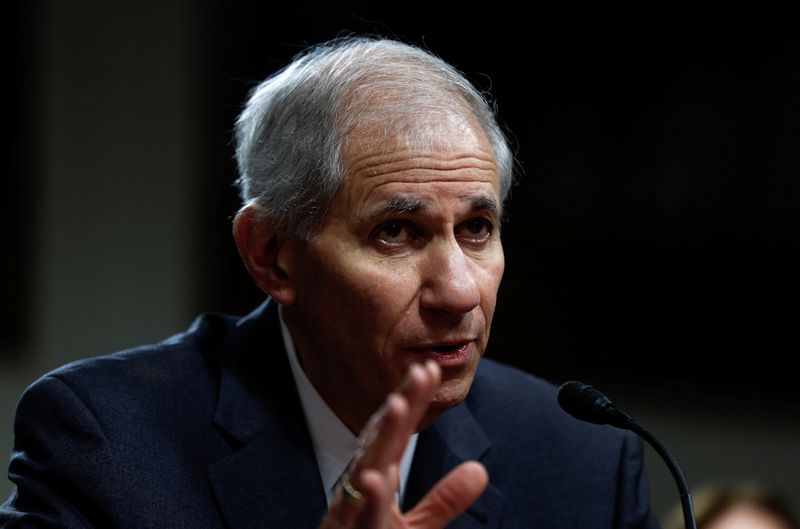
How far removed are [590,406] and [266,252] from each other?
2.41 feet

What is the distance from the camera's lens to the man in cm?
195

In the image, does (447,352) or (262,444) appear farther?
(262,444)

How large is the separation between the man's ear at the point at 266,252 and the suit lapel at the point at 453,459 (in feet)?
1.39

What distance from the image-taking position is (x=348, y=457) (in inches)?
86.8

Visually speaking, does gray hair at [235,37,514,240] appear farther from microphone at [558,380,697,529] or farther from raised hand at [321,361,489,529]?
raised hand at [321,361,489,529]

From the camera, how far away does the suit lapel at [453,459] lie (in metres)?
2.18

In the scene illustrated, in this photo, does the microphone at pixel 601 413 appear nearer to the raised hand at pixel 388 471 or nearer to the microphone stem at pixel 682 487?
the microphone stem at pixel 682 487

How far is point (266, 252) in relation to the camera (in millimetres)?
2168

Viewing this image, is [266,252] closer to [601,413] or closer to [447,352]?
[447,352]

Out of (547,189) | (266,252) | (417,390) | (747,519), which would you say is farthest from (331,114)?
(547,189)

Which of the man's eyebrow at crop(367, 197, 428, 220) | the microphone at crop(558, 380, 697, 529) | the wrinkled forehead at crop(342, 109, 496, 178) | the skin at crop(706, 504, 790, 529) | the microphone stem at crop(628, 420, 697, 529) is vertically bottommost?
the skin at crop(706, 504, 790, 529)

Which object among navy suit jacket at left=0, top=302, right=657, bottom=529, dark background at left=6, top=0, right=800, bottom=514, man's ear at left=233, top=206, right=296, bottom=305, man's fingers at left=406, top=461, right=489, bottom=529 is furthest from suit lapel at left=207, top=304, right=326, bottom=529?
dark background at left=6, top=0, right=800, bottom=514

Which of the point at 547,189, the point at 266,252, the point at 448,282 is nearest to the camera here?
the point at 448,282

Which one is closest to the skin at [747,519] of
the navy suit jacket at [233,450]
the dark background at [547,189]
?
the navy suit jacket at [233,450]
